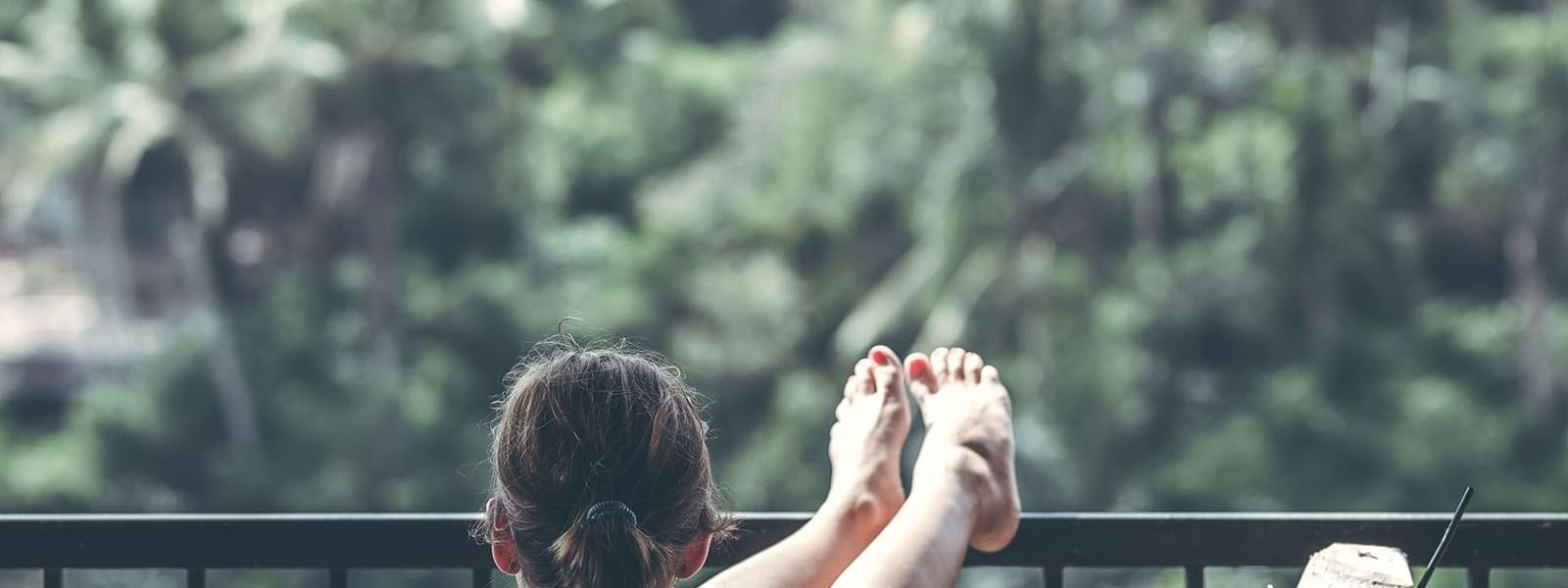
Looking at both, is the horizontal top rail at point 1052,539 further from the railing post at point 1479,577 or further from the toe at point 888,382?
the toe at point 888,382

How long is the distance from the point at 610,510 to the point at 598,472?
0.9 inches

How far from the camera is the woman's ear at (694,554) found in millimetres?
940

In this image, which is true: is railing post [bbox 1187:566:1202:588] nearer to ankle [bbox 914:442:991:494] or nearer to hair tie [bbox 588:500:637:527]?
ankle [bbox 914:442:991:494]

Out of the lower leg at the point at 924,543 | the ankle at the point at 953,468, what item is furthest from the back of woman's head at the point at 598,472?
the ankle at the point at 953,468

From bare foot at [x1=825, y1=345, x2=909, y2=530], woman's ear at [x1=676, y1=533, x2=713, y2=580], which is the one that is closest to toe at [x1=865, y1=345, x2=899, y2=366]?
bare foot at [x1=825, y1=345, x2=909, y2=530]

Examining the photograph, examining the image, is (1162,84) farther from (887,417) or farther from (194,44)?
(887,417)

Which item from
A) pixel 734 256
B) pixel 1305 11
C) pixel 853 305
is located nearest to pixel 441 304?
pixel 734 256

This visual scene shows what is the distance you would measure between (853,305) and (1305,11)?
189 inches

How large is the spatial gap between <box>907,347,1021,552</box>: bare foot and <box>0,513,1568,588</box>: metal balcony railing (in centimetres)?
3

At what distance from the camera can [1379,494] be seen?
1158cm

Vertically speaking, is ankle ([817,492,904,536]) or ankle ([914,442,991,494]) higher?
ankle ([914,442,991,494])

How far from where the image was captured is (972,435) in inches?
47.7

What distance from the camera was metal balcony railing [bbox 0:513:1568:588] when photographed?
1.09 metres

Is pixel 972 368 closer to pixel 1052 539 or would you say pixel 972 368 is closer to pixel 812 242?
pixel 1052 539
